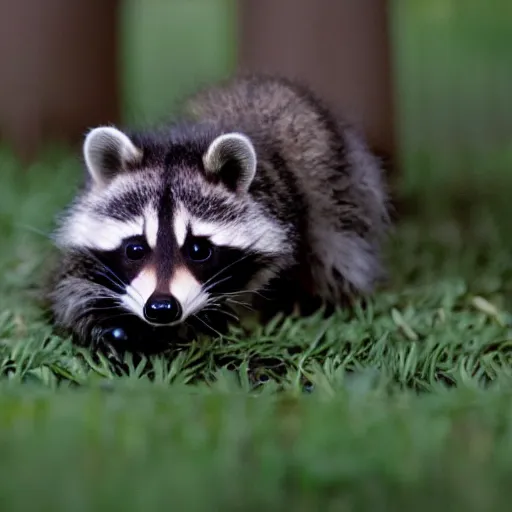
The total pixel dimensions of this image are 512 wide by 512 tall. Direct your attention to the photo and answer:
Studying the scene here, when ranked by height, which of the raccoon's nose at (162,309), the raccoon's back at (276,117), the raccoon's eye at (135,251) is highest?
the raccoon's back at (276,117)

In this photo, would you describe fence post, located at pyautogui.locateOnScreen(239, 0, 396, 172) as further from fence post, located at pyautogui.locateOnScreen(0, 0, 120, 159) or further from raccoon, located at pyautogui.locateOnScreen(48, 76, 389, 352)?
raccoon, located at pyautogui.locateOnScreen(48, 76, 389, 352)

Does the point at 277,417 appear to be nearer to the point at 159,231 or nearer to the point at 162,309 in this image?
the point at 162,309

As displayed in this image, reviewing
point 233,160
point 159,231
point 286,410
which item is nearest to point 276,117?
point 233,160

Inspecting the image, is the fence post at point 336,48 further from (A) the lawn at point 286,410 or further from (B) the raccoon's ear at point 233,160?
(B) the raccoon's ear at point 233,160

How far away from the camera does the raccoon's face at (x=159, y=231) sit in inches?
99.0

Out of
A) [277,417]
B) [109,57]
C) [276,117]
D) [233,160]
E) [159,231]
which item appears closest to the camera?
[277,417]

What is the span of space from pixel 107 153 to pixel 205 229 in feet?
1.15

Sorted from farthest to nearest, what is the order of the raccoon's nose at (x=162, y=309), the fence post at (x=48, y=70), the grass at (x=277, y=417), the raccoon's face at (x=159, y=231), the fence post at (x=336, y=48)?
the fence post at (x=48, y=70) → the fence post at (x=336, y=48) → the raccoon's face at (x=159, y=231) → the raccoon's nose at (x=162, y=309) → the grass at (x=277, y=417)

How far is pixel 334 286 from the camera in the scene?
9.85 ft

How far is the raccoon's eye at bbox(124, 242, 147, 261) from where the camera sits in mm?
2523

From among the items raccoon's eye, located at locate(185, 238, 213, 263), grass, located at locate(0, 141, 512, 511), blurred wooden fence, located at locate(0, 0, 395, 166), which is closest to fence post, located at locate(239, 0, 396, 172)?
blurred wooden fence, located at locate(0, 0, 395, 166)

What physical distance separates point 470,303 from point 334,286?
0.40 metres

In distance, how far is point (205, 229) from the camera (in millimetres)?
2549

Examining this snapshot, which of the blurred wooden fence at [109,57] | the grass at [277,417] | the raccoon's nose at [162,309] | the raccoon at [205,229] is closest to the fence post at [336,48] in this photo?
the blurred wooden fence at [109,57]
